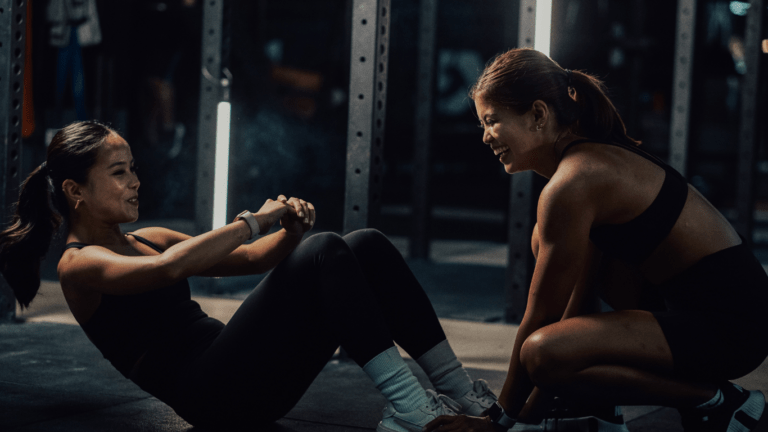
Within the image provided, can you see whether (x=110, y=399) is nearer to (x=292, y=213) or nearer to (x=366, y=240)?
(x=292, y=213)

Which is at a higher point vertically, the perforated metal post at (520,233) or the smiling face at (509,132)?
the smiling face at (509,132)

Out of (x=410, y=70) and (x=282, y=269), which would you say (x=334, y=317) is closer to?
(x=282, y=269)

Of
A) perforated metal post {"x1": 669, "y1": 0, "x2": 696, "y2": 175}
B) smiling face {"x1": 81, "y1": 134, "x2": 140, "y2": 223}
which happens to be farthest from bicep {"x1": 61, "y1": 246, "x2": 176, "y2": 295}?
perforated metal post {"x1": 669, "y1": 0, "x2": 696, "y2": 175}

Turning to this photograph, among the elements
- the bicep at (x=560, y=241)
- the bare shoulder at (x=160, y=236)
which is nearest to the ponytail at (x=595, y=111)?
the bicep at (x=560, y=241)

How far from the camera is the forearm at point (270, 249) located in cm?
214

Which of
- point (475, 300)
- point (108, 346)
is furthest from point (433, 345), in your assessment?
point (475, 300)

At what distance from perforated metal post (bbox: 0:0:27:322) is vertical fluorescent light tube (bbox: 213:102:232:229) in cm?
94

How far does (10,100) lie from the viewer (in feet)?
10.9

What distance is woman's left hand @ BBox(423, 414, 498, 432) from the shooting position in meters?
1.78

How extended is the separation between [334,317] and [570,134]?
68 centimetres

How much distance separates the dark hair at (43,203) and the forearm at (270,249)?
1.57ft

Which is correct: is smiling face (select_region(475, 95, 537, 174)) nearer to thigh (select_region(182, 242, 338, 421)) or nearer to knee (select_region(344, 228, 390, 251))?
knee (select_region(344, 228, 390, 251))

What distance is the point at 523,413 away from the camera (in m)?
1.85

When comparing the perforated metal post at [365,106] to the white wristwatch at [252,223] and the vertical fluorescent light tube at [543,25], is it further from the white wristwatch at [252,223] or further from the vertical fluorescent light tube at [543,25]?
the white wristwatch at [252,223]
